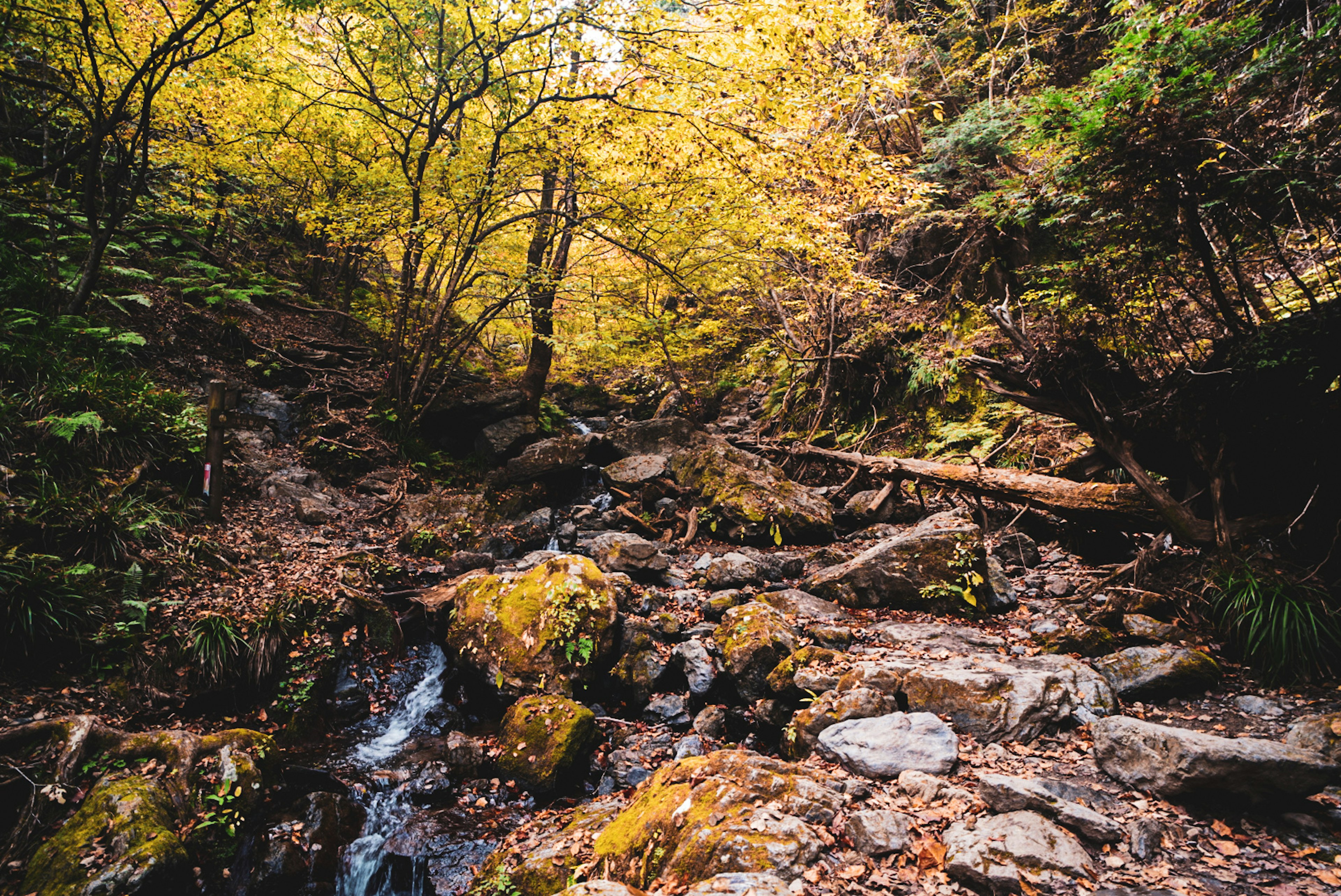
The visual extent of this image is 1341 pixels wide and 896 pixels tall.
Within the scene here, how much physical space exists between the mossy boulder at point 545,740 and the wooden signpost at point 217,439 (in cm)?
511

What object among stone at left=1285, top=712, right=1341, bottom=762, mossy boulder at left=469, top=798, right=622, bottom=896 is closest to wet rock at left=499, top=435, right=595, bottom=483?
mossy boulder at left=469, top=798, right=622, bottom=896

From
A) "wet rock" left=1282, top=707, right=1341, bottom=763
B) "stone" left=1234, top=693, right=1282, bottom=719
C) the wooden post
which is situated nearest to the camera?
"wet rock" left=1282, top=707, right=1341, bottom=763

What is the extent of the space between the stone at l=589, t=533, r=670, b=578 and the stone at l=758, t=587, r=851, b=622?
83.1 inches

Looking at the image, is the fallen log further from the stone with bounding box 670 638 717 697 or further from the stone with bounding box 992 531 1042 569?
the stone with bounding box 670 638 717 697

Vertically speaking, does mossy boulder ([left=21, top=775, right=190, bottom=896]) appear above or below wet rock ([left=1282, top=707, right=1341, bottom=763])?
below

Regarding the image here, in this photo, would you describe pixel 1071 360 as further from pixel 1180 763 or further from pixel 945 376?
pixel 945 376

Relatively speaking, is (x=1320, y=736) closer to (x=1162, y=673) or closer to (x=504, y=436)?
(x=1162, y=673)

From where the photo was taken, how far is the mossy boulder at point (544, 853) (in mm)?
3621

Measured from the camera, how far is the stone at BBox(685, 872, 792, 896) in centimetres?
259

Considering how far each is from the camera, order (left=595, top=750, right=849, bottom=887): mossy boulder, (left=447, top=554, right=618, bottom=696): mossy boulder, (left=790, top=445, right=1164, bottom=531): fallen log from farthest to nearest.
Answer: (left=447, top=554, right=618, bottom=696): mossy boulder → (left=790, top=445, right=1164, bottom=531): fallen log → (left=595, top=750, right=849, bottom=887): mossy boulder

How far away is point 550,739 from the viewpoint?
198 inches

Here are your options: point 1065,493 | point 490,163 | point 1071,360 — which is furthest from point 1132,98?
point 490,163

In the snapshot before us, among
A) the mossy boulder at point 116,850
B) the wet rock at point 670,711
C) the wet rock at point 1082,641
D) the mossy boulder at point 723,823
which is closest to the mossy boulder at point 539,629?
the wet rock at point 670,711

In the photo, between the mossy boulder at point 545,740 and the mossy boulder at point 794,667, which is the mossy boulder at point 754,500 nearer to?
the mossy boulder at point 794,667
